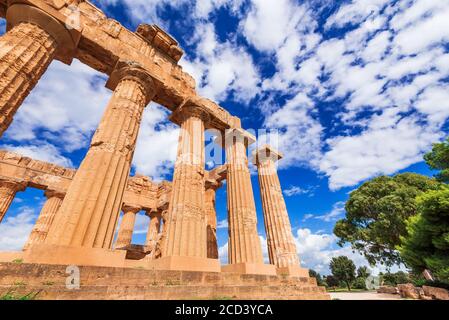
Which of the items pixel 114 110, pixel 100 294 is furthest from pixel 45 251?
pixel 114 110

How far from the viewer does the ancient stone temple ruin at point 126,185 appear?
4.71m

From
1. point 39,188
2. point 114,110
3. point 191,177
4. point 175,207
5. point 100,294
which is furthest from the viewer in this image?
point 39,188

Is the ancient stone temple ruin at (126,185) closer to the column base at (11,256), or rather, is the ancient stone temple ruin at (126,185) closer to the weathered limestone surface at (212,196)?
the column base at (11,256)

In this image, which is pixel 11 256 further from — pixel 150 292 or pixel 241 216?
pixel 241 216

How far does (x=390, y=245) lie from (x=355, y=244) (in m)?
3.74

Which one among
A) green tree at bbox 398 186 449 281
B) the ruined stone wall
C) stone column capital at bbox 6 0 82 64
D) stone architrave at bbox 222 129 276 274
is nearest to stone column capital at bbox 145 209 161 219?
the ruined stone wall

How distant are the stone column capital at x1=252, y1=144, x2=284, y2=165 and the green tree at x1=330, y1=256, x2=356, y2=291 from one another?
42672 mm

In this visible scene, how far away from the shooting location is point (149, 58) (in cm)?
959

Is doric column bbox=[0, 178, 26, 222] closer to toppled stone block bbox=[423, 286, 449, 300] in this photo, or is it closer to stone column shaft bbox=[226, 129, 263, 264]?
Result: stone column shaft bbox=[226, 129, 263, 264]

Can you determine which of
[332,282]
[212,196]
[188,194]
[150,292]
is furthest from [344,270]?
[150,292]

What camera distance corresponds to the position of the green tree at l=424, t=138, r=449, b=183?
1433cm

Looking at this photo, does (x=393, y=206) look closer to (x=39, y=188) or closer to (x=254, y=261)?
(x=254, y=261)

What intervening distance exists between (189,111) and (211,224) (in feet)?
28.3

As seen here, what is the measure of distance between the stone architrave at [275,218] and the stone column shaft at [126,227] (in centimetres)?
1060
